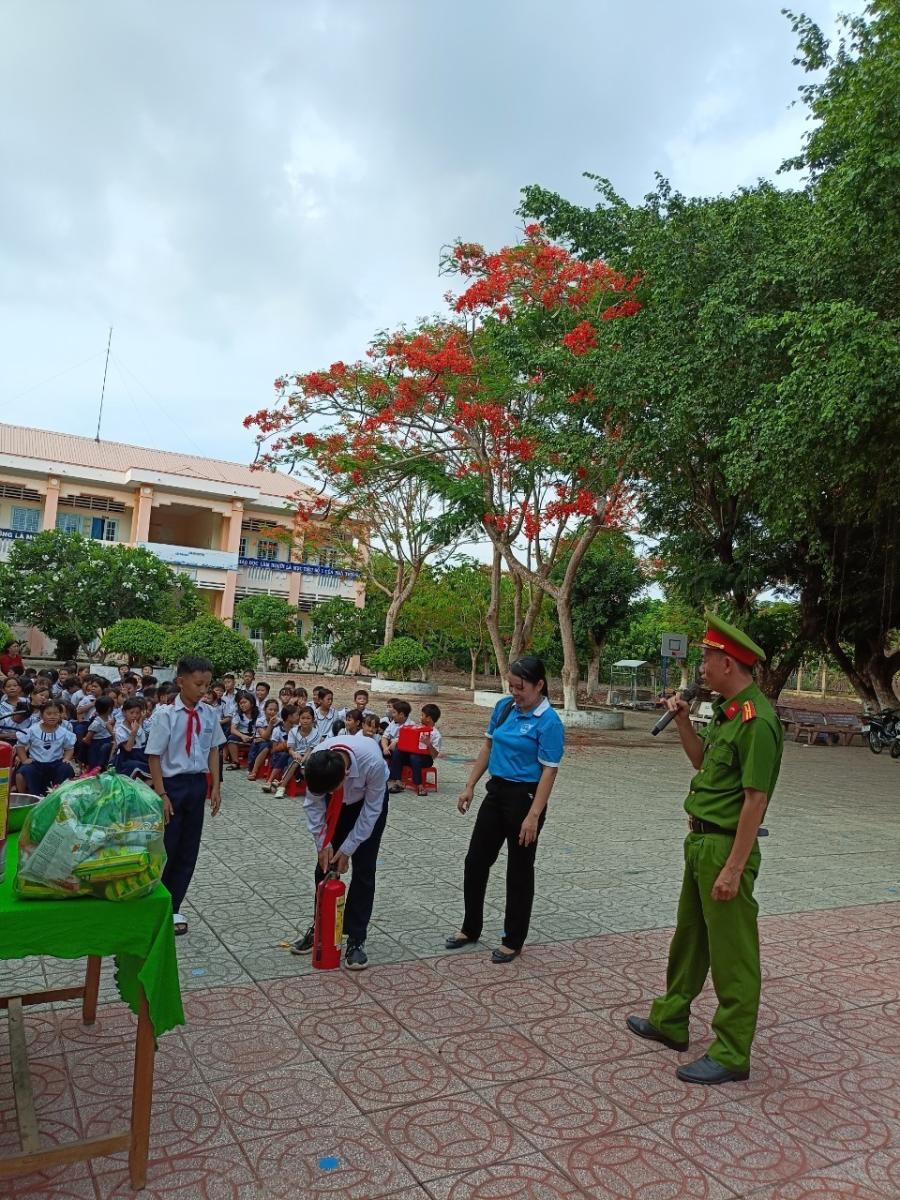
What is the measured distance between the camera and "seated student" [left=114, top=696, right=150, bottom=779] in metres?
8.00

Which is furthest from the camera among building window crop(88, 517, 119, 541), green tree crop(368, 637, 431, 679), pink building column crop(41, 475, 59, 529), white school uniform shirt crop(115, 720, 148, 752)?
building window crop(88, 517, 119, 541)

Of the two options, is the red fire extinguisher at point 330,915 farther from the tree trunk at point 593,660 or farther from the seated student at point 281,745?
the tree trunk at point 593,660

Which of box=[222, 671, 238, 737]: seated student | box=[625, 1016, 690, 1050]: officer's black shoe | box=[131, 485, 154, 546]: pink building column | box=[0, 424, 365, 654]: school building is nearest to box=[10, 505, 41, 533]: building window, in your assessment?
Result: box=[0, 424, 365, 654]: school building

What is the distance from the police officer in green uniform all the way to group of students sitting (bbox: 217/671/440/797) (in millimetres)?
5456

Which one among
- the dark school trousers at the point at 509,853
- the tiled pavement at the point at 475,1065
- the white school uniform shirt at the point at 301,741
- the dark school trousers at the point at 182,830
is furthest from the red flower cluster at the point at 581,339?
the dark school trousers at the point at 182,830

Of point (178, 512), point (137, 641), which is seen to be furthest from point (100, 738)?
point (178, 512)

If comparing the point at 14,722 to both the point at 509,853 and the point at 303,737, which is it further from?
the point at 509,853

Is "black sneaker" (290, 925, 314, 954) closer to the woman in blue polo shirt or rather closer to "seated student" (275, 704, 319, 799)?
the woman in blue polo shirt

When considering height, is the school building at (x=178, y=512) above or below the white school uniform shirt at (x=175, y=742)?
above

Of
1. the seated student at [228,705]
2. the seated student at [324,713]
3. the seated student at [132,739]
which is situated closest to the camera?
the seated student at [132,739]

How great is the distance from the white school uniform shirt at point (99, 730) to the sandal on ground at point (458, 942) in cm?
529

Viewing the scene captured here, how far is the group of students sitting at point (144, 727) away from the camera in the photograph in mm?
7645

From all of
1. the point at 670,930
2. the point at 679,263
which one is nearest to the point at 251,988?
the point at 670,930

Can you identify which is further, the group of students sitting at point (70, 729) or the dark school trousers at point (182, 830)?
the group of students sitting at point (70, 729)
